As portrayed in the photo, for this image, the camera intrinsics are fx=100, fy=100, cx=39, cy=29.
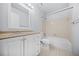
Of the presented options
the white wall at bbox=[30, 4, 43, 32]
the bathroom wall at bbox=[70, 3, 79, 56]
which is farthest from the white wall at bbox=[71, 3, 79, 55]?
the white wall at bbox=[30, 4, 43, 32]

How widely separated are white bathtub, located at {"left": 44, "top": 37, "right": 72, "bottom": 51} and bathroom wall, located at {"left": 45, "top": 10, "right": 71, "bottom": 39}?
52 mm

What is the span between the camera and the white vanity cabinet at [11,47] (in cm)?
106

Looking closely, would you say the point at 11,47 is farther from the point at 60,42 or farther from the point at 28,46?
the point at 60,42

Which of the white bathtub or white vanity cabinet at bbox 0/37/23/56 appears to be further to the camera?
the white bathtub

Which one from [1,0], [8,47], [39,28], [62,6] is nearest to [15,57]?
[8,47]

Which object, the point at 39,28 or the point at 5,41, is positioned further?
the point at 39,28

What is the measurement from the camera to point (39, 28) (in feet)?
4.29

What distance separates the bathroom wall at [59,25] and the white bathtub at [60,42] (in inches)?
2.0

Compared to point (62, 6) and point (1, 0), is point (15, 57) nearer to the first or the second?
point (1, 0)

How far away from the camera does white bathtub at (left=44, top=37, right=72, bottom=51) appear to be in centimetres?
128

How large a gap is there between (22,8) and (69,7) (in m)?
0.60

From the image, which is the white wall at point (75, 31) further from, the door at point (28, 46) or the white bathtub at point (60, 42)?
the door at point (28, 46)

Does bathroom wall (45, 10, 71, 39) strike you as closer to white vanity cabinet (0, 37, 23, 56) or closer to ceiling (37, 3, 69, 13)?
ceiling (37, 3, 69, 13)

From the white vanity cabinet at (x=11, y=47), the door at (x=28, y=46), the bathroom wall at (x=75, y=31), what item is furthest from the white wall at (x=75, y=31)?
the white vanity cabinet at (x=11, y=47)
